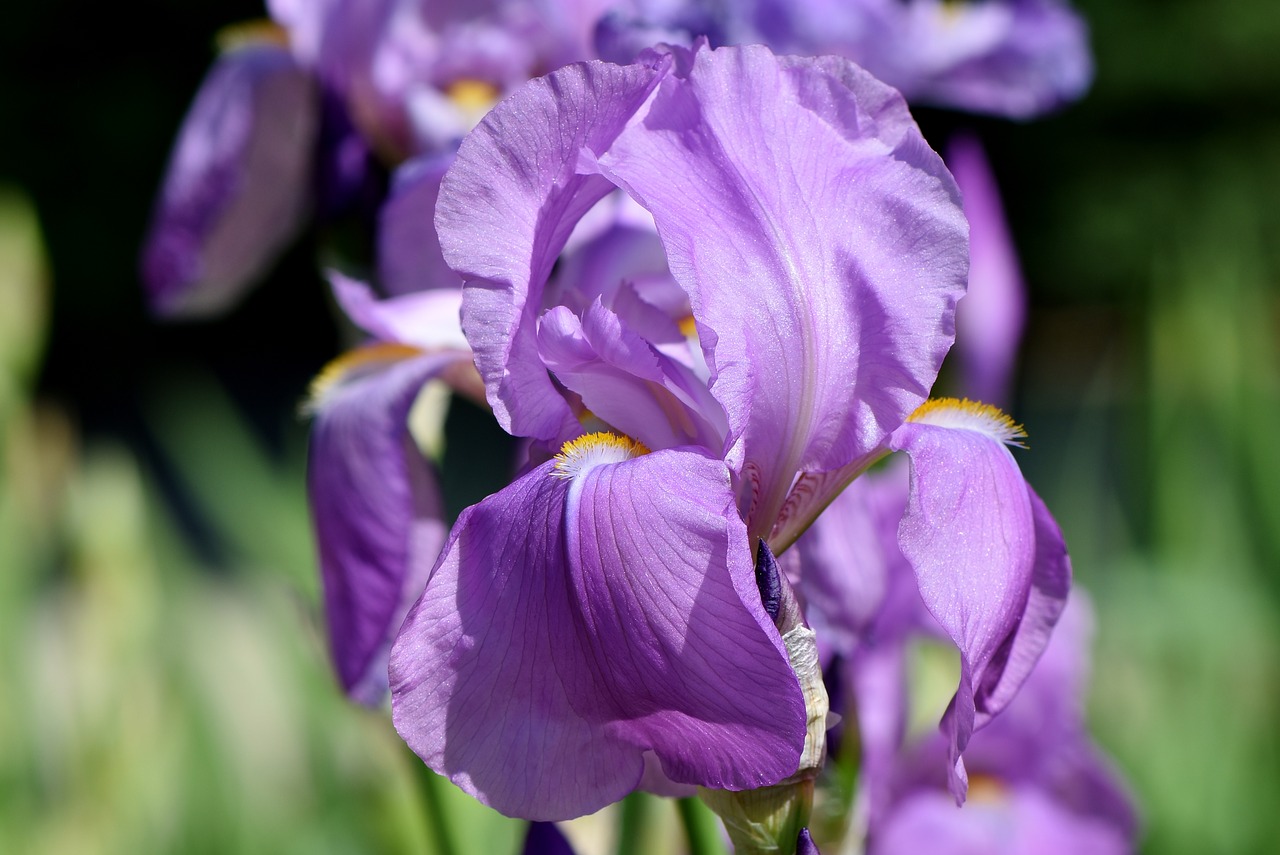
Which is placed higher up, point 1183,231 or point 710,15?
point 710,15

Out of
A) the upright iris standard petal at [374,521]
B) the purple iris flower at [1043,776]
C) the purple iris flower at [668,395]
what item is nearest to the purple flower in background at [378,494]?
the upright iris standard petal at [374,521]

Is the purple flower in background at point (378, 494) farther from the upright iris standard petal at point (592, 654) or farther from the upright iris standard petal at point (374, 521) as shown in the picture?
the upright iris standard petal at point (592, 654)

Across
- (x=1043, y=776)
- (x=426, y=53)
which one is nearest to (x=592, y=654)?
(x=1043, y=776)

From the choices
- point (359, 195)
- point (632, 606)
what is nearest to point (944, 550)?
point (632, 606)

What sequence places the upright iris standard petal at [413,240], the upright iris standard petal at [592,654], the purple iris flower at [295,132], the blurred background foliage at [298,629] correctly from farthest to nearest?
the blurred background foliage at [298,629]
the purple iris flower at [295,132]
the upright iris standard petal at [413,240]
the upright iris standard petal at [592,654]

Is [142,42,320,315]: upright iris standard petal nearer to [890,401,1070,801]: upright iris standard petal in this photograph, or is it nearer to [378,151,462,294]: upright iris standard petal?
[378,151,462,294]: upright iris standard petal

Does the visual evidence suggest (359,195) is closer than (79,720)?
Yes

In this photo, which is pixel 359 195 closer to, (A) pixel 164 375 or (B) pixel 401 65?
(B) pixel 401 65
